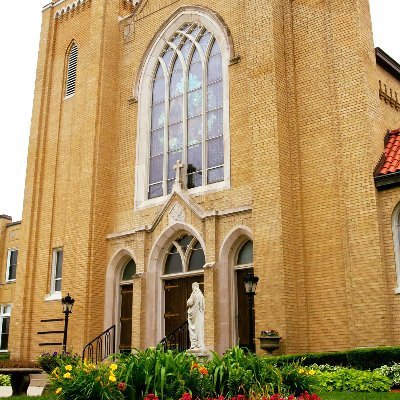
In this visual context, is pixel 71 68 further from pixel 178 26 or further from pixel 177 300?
pixel 177 300

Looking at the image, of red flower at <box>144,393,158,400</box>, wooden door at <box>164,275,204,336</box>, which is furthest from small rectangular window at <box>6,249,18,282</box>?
red flower at <box>144,393,158,400</box>

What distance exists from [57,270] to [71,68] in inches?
335

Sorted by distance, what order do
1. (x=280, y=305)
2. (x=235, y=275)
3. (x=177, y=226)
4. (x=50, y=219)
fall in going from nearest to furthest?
(x=280, y=305)
(x=235, y=275)
(x=177, y=226)
(x=50, y=219)

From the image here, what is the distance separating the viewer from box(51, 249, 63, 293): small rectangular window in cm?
2200

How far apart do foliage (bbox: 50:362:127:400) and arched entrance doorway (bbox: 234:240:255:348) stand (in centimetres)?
836

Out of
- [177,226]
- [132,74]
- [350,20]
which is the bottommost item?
[177,226]

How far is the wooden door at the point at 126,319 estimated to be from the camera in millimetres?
19781

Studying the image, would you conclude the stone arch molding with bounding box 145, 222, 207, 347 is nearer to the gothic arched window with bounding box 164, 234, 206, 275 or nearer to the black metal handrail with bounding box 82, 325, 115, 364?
the gothic arched window with bounding box 164, 234, 206, 275

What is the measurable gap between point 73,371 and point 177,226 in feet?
33.6

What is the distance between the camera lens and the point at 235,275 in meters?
17.5

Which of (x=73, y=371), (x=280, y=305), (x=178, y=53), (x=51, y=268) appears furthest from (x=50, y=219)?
(x=73, y=371)

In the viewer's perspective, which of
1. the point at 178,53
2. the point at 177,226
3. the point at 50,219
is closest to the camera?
the point at 177,226

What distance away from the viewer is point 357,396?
34.4ft

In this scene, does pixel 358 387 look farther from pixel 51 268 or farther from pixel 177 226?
pixel 51 268
